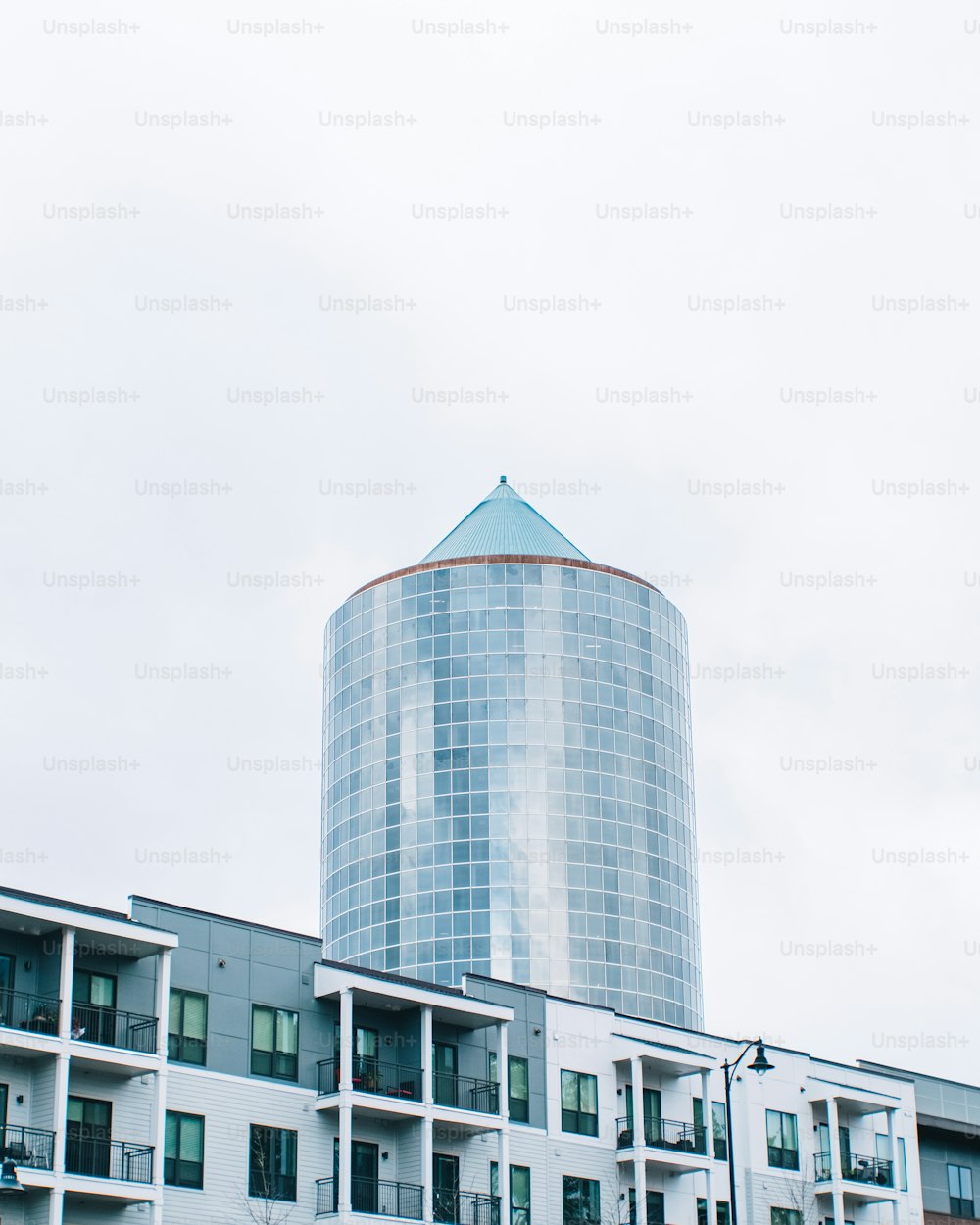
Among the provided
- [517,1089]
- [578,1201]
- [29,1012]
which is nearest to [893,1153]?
[578,1201]

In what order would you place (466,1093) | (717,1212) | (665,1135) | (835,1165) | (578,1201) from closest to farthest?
1. (466,1093)
2. (578,1201)
3. (665,1135)
4. (717,1212)
5. (835,1165)

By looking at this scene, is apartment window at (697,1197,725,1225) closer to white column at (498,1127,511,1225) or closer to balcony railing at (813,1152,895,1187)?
balcony railing at (813,1152,895,1187)

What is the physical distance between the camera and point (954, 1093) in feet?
279

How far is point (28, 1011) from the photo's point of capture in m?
52.1

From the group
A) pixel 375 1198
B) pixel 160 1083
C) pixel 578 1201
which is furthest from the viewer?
pixel 578 1201

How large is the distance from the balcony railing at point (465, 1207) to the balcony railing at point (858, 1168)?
57.0 ft

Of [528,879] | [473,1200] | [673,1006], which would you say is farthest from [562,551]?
[473,1200]

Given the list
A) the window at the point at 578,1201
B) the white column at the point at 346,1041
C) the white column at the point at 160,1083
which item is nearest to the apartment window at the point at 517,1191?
the window at the point at 578,1201

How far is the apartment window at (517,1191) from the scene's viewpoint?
206ft

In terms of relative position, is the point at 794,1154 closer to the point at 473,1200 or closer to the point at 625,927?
the point at 473,1200

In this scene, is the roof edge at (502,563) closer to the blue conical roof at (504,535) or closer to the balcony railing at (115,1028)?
the blue conical roof at (504,535)

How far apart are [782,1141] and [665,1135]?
656 cm

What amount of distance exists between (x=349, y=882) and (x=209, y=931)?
85184 mm

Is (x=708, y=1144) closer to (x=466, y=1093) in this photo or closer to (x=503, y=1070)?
(x=503, y=1070)
